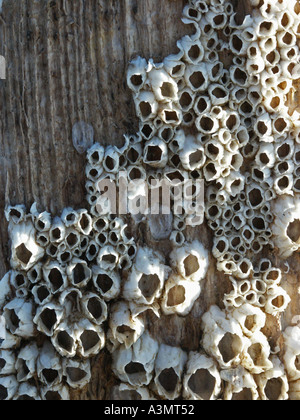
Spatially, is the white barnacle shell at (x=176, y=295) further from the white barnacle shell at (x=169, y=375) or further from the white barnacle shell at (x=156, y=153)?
the white barnacle shell at (x=156, y=153)

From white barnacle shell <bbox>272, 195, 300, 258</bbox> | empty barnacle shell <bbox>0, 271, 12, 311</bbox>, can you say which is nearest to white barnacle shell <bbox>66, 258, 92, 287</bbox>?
empty barnacle shell <bbox>0, 271, 12, 311</bbox>

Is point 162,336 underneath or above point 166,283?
underneath

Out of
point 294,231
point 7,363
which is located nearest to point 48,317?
point 7,363

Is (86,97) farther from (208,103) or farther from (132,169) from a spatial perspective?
(208,103)

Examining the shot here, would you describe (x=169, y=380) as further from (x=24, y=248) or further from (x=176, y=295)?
(x=24, y=248)

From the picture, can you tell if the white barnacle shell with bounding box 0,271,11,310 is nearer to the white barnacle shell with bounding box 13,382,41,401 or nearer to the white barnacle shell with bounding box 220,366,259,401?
the white barnacle shell with bounding box 13,382,41,401

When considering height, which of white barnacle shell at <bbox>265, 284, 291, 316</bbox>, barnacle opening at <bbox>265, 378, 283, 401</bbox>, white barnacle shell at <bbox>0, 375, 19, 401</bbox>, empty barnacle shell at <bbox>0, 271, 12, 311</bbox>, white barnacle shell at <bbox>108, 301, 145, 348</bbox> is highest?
empty barnacle shell at <bbox>0, 271, 12, 311</bbox>

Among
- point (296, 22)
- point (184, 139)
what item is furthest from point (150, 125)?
point (296, 22)
